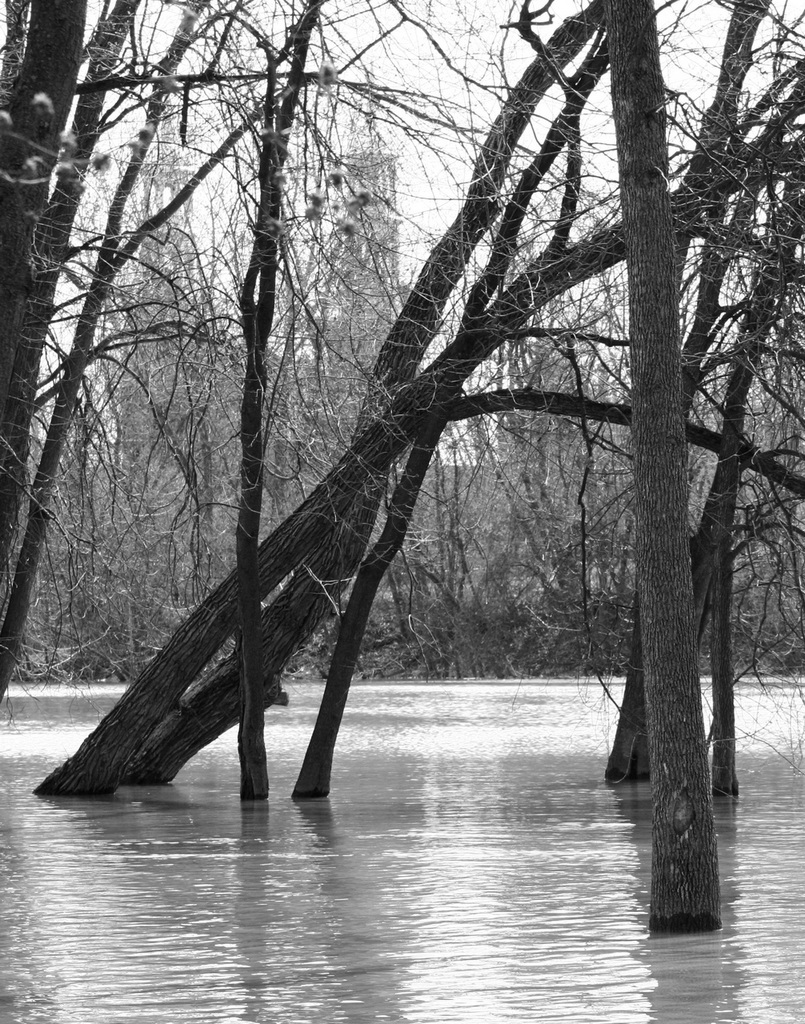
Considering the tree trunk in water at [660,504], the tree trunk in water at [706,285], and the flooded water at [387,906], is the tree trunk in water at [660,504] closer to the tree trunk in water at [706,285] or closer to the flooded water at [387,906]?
the tree trunk in water at [706,285]

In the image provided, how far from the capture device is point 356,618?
48.1 feet

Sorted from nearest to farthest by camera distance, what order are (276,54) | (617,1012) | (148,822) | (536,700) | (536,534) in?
1. (617,1012)
2. (276,54)
3. (148,822)
4. (536,534)
5. (536,700)

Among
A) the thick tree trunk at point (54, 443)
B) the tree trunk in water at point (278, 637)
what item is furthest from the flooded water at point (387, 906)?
the thick tree trunk at point (54, 443)

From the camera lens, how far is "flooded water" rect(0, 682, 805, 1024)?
6.59m

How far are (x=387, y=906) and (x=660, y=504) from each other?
328 centimetres

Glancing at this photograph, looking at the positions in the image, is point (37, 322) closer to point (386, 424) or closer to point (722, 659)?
point (386, 424)

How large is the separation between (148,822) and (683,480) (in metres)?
7.72

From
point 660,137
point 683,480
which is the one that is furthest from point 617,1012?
point 660,137

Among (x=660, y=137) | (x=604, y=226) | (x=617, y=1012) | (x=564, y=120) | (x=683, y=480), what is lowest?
(x=617, y=1012)

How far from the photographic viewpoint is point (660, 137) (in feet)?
24.6

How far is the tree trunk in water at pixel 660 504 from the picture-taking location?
716 centimetres

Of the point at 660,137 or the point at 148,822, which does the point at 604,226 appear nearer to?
the point at 660,137

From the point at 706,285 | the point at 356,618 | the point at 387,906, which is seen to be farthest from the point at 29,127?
the point at 356,618

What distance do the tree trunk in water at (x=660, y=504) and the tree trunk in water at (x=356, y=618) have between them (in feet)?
20.8
